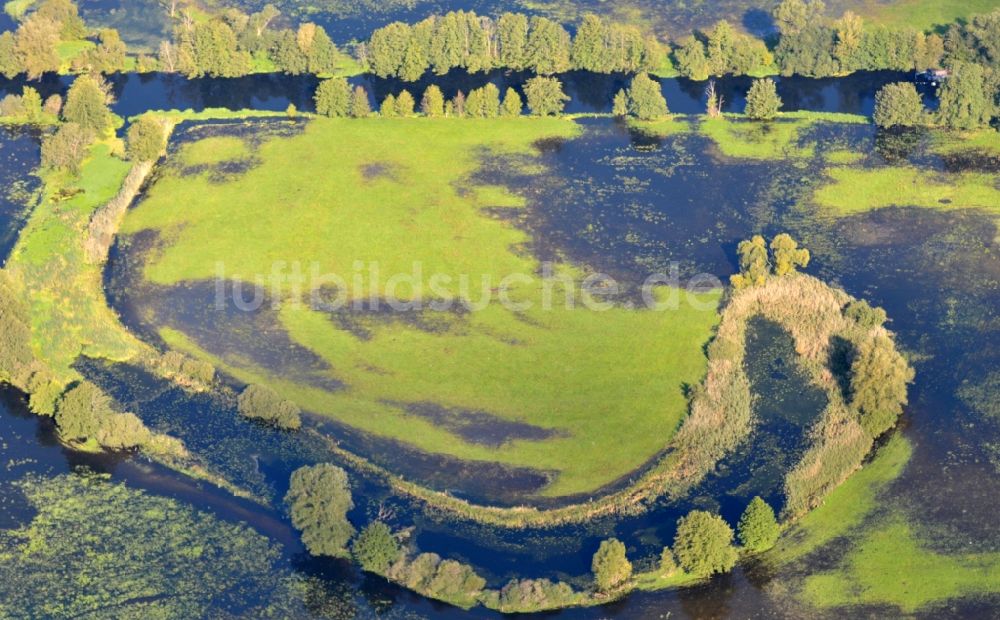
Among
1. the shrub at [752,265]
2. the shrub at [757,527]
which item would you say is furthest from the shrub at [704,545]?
the shrub at [752,265]

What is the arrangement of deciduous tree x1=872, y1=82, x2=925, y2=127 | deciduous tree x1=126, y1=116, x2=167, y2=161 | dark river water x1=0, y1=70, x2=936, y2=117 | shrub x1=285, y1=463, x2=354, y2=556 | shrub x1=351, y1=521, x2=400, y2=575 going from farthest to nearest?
dark river water x1=0, y1=70, x2=936, y2=117 < deciduous tree x1=872, y1=82, x2=925, y2=127 < deciduous tree x1=126, y1=116, x2=167, y2=161 < shrub x1=285, y1=463, x2=354, y2=556 < shrub x1=351, y1=521, x2=400, y2=575

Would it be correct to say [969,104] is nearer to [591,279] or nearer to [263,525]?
[591,279]

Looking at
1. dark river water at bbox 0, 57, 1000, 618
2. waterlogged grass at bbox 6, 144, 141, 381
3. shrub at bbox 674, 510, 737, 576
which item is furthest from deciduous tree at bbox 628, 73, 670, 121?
shrub at bbox 674, 510, 737, 576

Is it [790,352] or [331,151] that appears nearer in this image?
[790,352]

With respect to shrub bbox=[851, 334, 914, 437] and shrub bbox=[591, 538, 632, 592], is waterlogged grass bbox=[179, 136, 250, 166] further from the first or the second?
shrub bbox=[591, 538, 632, 592]

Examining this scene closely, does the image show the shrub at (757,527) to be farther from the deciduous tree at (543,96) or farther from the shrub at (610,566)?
the deciduous tree at (543,96)

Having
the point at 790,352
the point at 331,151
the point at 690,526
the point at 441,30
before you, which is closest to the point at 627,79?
the point at 441,30
